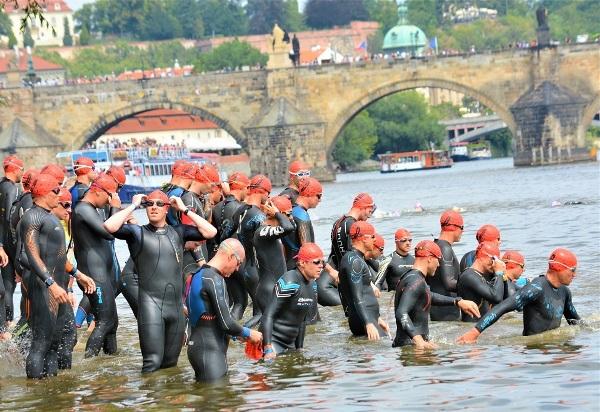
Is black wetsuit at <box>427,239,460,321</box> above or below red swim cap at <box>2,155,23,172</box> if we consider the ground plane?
below

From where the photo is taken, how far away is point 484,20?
7515 inches

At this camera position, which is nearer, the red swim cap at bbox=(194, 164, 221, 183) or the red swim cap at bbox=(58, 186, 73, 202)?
the red swim cap at bbox=(194, 164, 221, 183)

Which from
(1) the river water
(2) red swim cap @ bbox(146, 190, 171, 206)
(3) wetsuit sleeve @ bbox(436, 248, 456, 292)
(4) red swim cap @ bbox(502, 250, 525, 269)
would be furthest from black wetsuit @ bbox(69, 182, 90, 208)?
(4) red swim cap @ bbox(502, 250, 525, 269)

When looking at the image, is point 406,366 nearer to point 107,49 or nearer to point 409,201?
point 409,201

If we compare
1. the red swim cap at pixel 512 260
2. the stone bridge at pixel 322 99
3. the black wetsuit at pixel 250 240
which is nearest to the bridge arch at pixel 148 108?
the stone bridge at pixel 322 99

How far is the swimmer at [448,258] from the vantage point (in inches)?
567

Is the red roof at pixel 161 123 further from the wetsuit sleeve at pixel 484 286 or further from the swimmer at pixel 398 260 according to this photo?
the wetsuit sleeve at pixel 484 286

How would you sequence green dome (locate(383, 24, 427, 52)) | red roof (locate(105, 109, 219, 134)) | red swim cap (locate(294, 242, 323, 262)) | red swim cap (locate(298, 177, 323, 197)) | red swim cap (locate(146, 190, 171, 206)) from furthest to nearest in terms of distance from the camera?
green dome (locate(383, 24, 427, 52)), red roof (locate(105, 109, 219, 134)), red swim cap (locate(298, 177, 323, 197)), red swim cap (locate(294, 242, 323, 262)), red swim cap (locate(146, 190, 171, 206))

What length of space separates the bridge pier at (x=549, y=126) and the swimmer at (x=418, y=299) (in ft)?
201

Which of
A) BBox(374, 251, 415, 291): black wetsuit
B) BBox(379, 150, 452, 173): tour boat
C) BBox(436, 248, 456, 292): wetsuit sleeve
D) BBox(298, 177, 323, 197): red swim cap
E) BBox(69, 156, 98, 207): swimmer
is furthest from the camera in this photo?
BBox(379, 150, 452, 173): tour boat

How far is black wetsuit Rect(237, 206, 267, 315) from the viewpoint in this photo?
1446 centimetres

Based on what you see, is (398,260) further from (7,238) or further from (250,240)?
(7,238)

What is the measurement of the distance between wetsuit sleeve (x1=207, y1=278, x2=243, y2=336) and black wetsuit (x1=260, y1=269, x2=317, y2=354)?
1.10m

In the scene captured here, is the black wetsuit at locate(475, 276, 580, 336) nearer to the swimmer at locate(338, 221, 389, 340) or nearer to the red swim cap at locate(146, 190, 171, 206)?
the swimmer at locate(338, 221, 389, 340)
